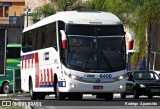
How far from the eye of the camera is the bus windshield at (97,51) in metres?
25.5

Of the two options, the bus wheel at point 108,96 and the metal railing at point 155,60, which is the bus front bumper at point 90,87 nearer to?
the bus wheel at point 108,96

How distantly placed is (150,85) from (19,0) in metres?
69.8

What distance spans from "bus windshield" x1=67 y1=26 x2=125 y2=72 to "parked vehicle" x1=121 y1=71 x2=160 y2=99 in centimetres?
728

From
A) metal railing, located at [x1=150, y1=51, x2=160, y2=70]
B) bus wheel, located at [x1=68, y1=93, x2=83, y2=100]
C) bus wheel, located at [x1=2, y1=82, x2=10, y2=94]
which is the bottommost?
bus wheel, located at [x1=2, y1=82, x2=10, y2=94]

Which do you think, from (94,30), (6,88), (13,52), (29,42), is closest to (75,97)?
(94,30)

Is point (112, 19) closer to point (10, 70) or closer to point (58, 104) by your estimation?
point (58, 104)

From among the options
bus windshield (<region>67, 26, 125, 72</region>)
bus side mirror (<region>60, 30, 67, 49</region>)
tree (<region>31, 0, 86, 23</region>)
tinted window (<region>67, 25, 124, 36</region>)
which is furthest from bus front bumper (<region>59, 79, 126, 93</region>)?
tree (<region>31, 0, 86, 23</region>)

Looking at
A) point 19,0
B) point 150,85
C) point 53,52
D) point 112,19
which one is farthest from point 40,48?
point 19,0

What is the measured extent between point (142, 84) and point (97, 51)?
7.99 m

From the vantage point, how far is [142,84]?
33.0 m

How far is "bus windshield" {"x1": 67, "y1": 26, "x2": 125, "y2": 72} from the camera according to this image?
25.5 meters

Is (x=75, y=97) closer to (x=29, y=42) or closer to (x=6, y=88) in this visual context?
(x=29, y=42)

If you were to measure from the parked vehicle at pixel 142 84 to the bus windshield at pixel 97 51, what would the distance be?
23.9 feet

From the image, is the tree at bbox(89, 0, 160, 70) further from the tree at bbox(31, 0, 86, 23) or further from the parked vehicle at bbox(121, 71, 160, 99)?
the tree at bbox(31, 0, 86, 23)
